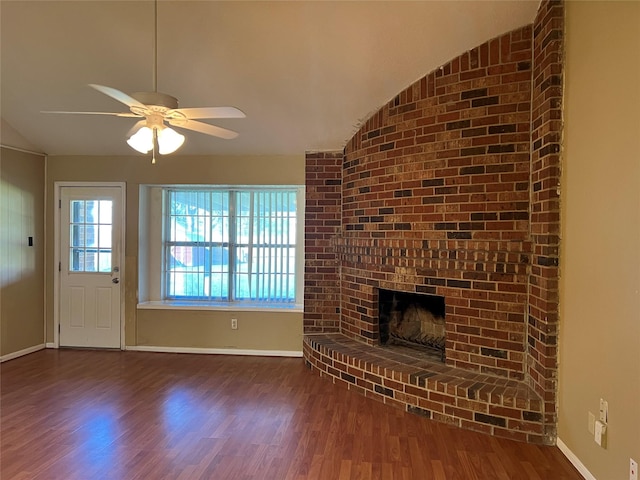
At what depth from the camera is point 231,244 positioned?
4961mm

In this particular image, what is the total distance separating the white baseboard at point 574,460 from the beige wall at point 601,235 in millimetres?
33

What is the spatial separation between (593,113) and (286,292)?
346 centimetres

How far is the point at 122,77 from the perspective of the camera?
358cm

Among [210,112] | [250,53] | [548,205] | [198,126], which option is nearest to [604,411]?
[548,205]

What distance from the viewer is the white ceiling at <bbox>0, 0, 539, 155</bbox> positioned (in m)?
2.94

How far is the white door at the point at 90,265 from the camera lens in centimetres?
488

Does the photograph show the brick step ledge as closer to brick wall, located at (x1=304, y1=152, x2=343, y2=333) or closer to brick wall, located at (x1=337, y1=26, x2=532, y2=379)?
brick wall, located at (x1=337, y1=26, x2=532, y2=379)

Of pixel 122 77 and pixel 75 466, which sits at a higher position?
pixel 122 77

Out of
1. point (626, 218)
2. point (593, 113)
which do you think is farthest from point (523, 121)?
point (626, 218)

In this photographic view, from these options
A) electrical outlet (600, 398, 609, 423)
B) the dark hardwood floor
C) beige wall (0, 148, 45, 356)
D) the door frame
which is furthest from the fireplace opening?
beige wall (0, 148, 45, 356)

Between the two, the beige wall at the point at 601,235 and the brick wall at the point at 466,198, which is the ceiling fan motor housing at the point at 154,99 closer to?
the brick wall at the point at 466,198

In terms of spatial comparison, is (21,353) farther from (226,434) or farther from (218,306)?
(226,434)

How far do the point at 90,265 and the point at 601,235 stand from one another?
4909 millimetres

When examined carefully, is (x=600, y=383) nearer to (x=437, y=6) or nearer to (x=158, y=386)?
(x=437, y=6)
